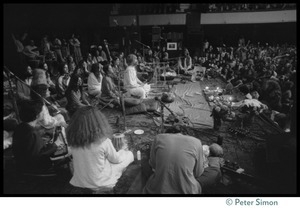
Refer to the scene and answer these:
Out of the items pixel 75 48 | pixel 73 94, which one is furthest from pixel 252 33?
pixel 73 94

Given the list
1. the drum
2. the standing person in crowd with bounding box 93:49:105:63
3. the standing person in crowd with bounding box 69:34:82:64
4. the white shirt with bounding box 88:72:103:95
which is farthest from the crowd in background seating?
the drum

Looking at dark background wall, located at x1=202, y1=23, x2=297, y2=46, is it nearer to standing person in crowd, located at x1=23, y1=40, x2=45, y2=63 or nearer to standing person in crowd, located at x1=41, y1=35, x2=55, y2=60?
standing person in crowd, located at x1=41, y1=35, x2=55, y2=60

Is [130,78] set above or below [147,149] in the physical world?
above

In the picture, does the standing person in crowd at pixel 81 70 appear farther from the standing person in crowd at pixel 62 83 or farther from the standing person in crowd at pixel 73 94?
the standing person in crowd at pixel 62 83

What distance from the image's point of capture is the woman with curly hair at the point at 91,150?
2908mm

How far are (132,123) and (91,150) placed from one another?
2749mm

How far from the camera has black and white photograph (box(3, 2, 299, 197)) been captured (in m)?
2.99

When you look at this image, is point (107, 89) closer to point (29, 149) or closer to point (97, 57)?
point (29, 149)

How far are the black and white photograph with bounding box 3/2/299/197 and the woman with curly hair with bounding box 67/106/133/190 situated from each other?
0.01 meters

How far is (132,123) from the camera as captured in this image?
5.68 m

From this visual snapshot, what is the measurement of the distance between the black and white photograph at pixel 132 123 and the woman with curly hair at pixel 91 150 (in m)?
0.01

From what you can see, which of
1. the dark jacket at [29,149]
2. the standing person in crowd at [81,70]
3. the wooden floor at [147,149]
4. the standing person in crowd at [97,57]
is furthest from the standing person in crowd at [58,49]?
the dark jacket at [29,149]

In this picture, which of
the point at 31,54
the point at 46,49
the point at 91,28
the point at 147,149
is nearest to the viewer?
the point at 147,149
